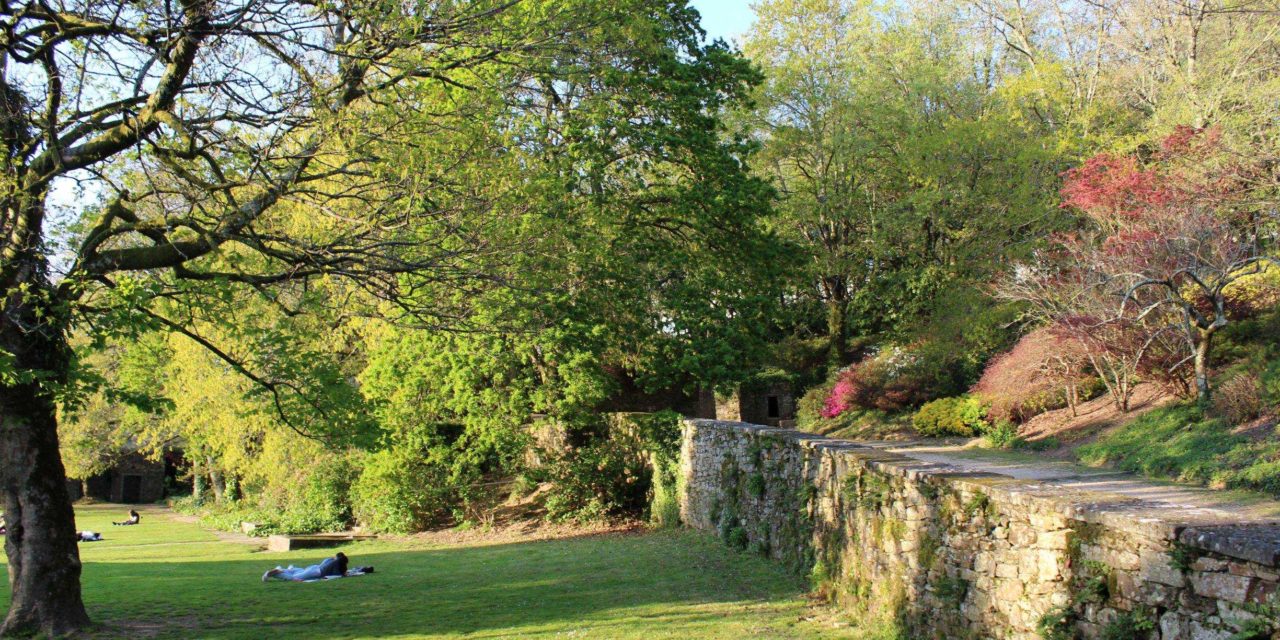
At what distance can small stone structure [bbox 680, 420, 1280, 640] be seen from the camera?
4.34 meters

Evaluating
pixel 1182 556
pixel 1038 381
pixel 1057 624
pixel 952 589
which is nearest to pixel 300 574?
pixel 952 589

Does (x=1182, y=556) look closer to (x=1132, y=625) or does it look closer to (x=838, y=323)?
(x=1132, y=625)

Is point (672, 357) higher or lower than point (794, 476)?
higher

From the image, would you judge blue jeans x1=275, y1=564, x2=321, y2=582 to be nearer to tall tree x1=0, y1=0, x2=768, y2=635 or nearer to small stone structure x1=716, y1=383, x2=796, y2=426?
tall tree x1=0, y1=0, x2=768, y2=635

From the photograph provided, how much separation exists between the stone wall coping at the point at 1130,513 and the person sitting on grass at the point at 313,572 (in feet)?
26.9

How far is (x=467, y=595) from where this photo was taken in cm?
1088

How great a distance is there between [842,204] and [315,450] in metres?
17.2

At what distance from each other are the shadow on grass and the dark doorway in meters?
30.2

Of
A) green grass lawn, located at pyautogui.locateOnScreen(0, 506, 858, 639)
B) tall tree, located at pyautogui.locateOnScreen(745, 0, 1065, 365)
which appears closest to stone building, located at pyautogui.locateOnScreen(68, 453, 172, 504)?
green grass lawn, located at pyautogui.locateOnScreen(0, 506, 858, 639)

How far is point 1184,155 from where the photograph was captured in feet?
57.1

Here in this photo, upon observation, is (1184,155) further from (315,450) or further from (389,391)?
(315,450)

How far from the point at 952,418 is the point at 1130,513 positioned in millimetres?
16263

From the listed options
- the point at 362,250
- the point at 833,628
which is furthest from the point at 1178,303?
the point at 362,250

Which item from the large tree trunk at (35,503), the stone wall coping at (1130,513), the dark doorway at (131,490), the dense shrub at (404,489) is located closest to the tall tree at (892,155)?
the dense shrub at (404,489)
